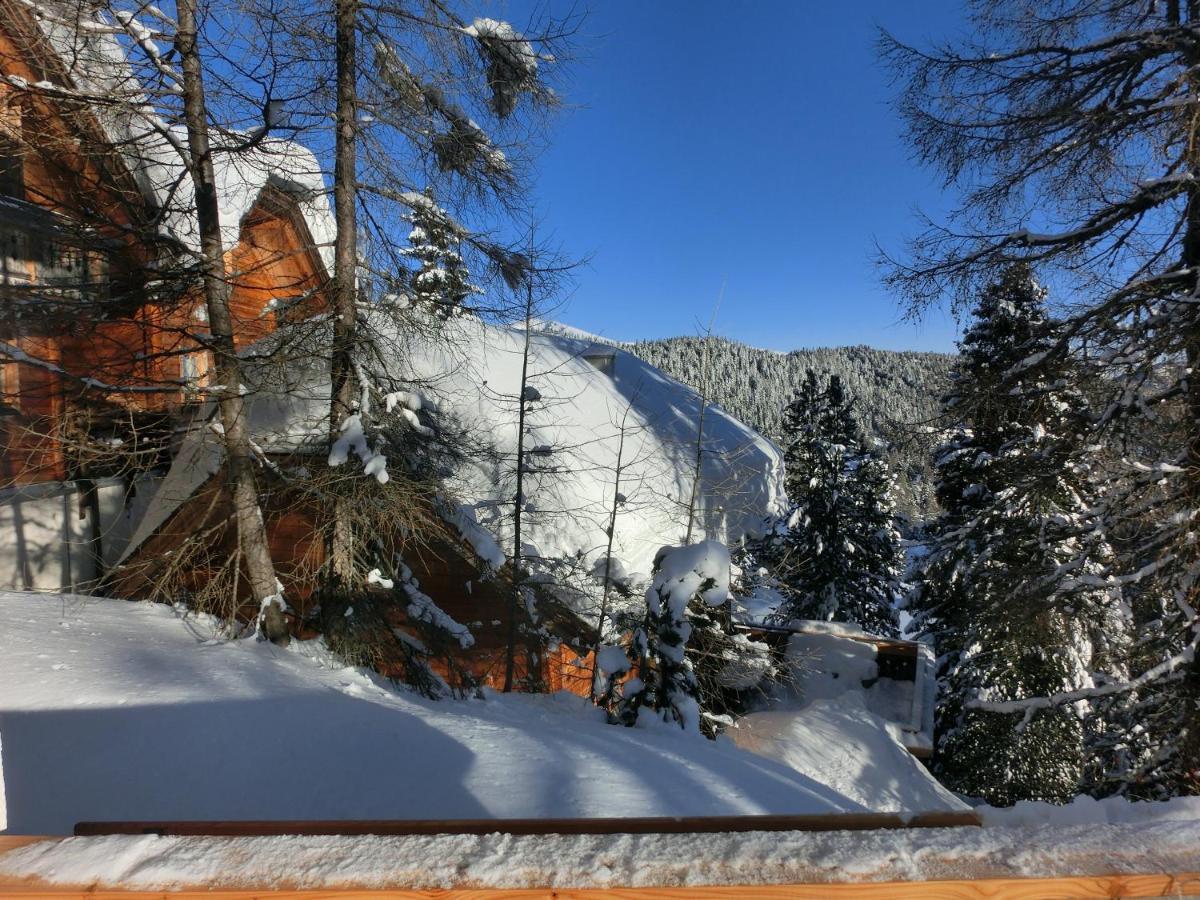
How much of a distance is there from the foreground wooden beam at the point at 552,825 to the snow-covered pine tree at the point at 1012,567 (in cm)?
524

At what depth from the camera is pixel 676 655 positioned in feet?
23.8

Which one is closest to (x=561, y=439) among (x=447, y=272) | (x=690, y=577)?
(x=447, y=272)

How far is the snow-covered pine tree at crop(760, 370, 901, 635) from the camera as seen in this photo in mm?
21172

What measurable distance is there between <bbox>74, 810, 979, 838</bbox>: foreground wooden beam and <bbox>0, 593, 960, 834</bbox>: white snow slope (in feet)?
6.08

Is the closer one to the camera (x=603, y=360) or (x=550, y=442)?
(x=550, y=442)

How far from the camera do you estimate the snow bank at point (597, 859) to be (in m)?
1.55

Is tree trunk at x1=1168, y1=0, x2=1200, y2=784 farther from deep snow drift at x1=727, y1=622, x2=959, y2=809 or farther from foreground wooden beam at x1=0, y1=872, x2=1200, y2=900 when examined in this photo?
foreground wooden beam at x1=0, y1=872, x2=1200, y2=900

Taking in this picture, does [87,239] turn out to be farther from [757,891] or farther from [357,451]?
[757,891]

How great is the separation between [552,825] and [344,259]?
21.8 feet

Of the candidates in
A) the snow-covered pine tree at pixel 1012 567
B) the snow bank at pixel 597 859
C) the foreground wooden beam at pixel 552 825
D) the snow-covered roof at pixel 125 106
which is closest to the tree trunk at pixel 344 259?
the snow-covered roof at pixel 125 106

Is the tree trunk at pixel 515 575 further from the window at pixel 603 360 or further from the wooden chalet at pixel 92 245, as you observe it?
the window at pixel 603 360

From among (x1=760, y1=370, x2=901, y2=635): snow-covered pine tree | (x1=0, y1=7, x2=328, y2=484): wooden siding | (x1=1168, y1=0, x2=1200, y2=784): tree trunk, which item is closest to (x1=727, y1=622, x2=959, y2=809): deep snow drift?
(x1=1168, y1=0, x2=1200, y2=784): tree trunk

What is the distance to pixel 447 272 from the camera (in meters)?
8.76

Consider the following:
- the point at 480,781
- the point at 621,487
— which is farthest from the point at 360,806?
→ the point at 621,487
